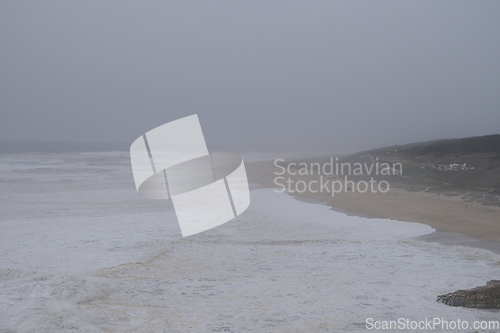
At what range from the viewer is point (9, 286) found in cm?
565

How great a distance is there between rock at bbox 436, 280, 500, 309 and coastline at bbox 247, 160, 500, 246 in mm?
3530

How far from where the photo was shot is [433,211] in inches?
500

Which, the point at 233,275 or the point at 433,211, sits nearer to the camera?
the point at 233,275

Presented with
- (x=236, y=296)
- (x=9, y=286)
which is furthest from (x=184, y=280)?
(x=9, y=286)

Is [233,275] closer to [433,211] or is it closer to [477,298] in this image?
[477,298]

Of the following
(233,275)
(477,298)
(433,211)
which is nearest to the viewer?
(477,298)

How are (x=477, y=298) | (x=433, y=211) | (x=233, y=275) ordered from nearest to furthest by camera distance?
(x=477, y=298) < (x=233, y=275) < (x=433, y=211)

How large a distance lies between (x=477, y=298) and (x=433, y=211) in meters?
8.15

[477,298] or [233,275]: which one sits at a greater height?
[477,298]

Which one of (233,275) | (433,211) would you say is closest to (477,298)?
(233,275)

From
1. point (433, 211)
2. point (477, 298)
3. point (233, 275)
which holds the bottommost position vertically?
point (433, 211)

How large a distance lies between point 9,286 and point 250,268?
→ 3.64 metres

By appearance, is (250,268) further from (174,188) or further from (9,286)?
(174,188)

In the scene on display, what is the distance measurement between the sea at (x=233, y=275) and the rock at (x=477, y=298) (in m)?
0.12
